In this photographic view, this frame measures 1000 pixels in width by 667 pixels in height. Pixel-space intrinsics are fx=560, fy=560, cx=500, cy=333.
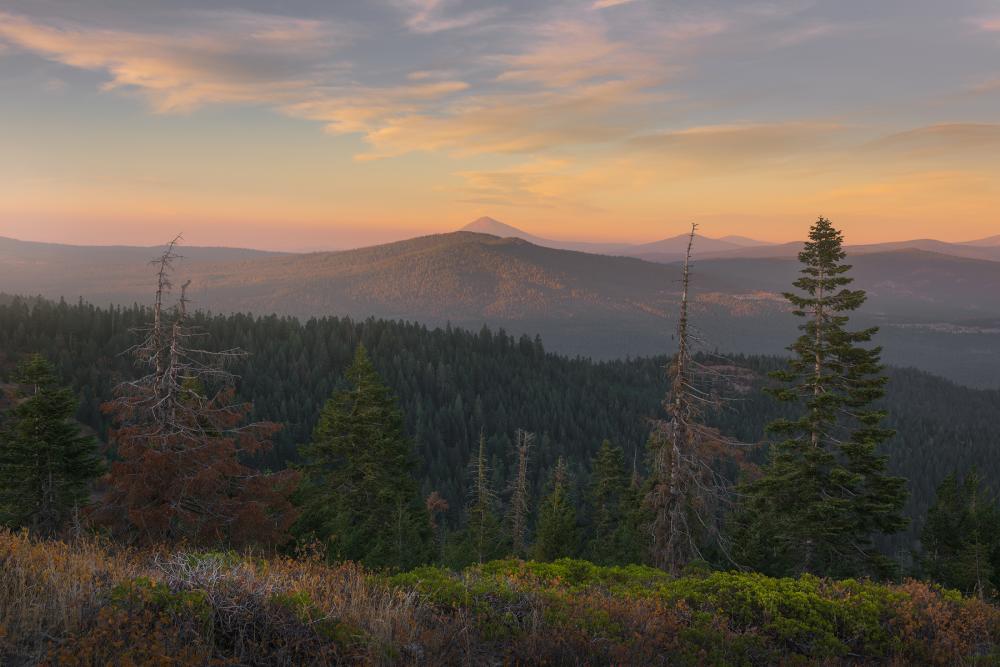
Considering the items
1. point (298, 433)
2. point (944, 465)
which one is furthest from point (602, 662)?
point (944, 465)

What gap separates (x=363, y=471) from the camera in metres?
23.7

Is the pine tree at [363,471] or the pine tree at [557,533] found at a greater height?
the pine tree at [363,471]

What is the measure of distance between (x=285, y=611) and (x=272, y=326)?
5353 inches

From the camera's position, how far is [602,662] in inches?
260

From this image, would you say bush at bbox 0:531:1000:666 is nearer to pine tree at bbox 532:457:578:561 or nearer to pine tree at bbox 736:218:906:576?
pine tree at bbox 736:218:906:576

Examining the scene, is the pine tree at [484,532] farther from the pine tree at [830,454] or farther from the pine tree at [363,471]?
the pine tree at [830,454]

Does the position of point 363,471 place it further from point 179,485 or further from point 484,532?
point 484,532

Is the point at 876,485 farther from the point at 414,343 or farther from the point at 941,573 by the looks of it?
the point at 414,343

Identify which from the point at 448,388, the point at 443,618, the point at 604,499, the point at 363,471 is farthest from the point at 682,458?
the point at 448,388

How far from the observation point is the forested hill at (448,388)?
89.1 meters

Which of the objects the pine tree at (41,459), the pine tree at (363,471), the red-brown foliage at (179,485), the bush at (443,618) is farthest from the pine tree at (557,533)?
the pine tree at (41,459)

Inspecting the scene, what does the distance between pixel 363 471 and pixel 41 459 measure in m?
11.9

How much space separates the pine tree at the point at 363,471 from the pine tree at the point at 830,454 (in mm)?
14254

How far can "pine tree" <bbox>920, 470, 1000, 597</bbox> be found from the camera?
Answer: 79.4ft
